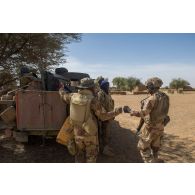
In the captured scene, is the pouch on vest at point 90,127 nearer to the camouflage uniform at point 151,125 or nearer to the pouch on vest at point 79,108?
the pouch on vest at point 79,108

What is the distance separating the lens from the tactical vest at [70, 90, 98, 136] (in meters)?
5.71

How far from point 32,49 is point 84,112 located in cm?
625

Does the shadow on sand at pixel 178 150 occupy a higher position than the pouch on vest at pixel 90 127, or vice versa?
the pouch on vest at pixel 90 127

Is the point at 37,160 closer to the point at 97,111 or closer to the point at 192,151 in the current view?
the point at 97,111

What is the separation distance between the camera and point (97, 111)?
5754 millimetres

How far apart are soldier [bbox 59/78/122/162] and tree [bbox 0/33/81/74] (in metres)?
5.28

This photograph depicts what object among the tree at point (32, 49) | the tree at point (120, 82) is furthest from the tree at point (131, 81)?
the tree at point (32, 49)

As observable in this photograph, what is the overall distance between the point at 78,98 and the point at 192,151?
4.00 metres

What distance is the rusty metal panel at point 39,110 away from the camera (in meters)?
6.43

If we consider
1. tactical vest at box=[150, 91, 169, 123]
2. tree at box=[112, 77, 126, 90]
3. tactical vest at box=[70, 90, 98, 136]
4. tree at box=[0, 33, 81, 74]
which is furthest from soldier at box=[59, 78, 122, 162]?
tree at box=[112, 77, 126, 90]

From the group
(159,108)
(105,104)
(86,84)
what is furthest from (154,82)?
(105,104)

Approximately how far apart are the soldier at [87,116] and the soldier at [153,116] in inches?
26.4

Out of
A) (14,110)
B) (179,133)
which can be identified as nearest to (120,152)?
(14,110)

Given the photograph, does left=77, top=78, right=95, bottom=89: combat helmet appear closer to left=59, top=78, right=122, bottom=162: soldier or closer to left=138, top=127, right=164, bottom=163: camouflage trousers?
left=59, top=78, right=122, bottom=162: soldier
